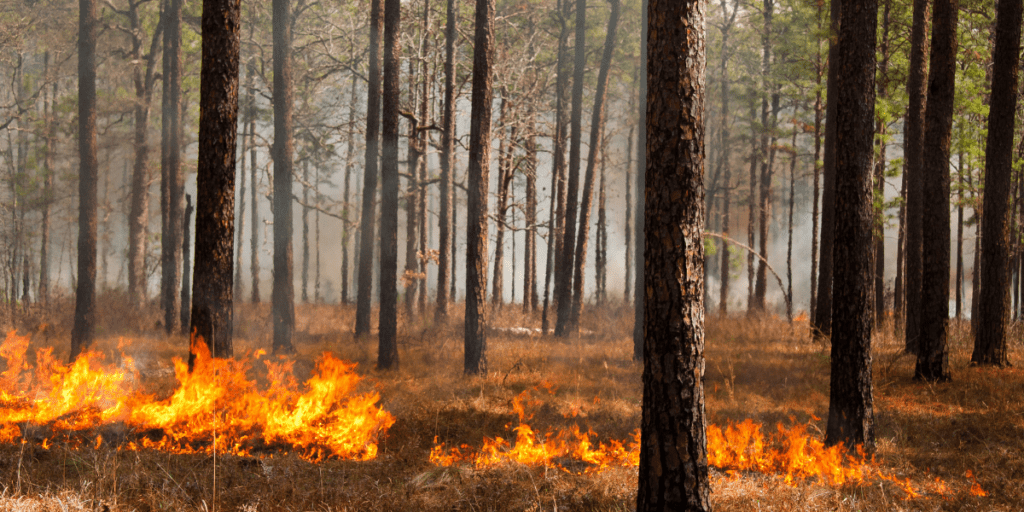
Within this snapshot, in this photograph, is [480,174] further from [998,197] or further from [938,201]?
[998,197]

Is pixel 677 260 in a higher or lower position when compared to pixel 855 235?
lower

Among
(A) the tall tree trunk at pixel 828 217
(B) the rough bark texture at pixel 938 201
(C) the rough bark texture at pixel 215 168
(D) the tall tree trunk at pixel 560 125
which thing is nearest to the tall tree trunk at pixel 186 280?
(C) the rough bark texture at pixel 215 168

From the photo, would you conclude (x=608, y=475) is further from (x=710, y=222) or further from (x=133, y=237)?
(x=710, y=222)

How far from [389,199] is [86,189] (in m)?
6.62

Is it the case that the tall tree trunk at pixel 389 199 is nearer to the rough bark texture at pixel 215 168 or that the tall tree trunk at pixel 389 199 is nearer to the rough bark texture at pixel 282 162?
the rough bark texture at pixel 282 162

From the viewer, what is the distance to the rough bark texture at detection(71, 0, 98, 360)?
12.0 m

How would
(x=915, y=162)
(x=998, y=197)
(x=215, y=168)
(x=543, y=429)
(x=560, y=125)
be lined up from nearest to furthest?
1. (x=215, y=168)
2. (x=543, y=429)
3. (x=998, y=197)
4. (x=915, y=162)
5. (x=560, y=125)

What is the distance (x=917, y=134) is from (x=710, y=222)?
87.7 ft

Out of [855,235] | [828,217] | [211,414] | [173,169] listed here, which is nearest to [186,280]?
[173,169]

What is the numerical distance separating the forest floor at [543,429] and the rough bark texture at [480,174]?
2.18 feet

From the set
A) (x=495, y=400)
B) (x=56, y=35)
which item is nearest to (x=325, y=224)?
(x=56, y=35)

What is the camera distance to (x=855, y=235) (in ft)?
21.2

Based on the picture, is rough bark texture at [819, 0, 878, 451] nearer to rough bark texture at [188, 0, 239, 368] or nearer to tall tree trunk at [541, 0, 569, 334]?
rough bark texture at [188, 0, 239, 368]

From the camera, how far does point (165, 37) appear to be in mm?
16812
